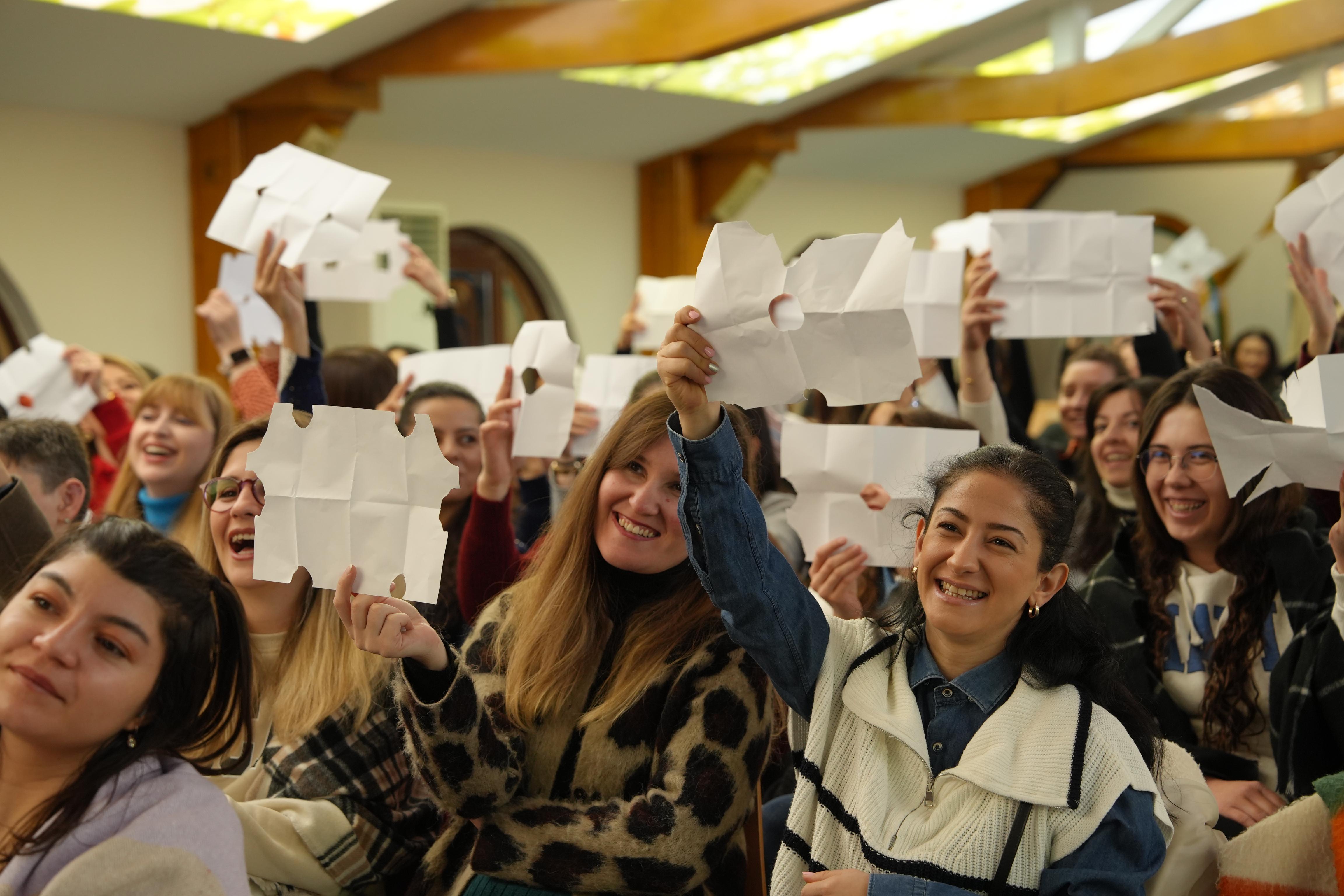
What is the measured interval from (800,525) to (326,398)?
1244 millimetres

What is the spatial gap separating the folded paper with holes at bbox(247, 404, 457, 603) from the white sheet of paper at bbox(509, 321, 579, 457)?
3.22ft

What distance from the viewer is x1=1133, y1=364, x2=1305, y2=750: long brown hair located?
2.13 meters

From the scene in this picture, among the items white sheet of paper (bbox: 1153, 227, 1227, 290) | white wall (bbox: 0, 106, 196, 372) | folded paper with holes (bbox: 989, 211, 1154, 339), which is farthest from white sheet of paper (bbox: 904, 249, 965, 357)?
white wall (bbox: 0, 106, 196, 372)

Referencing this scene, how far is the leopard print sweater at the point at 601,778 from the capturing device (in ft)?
5.48

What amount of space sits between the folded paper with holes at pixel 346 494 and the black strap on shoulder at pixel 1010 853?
0.79 metres

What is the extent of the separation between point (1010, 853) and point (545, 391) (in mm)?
1515

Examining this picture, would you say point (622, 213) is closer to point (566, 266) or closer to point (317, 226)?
point (566, 266)

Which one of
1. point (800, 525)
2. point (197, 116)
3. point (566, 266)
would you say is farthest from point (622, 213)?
point (800, 525)

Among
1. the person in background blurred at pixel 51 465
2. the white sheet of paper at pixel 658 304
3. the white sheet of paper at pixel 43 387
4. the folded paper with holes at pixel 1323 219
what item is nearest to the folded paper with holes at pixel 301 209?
the person in background blurred at pixel 51 465

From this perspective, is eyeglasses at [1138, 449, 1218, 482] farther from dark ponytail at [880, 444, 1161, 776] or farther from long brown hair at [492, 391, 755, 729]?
long brown hair at [492, 391, 755, 729]

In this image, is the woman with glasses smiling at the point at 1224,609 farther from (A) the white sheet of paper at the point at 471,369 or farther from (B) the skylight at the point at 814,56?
(B) the skylight at the point at 814,56

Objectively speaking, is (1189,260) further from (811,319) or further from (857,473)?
(811,319)

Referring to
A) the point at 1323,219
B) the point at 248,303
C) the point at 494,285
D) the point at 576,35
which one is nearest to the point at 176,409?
the point at 248,303

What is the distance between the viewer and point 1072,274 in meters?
2.91
